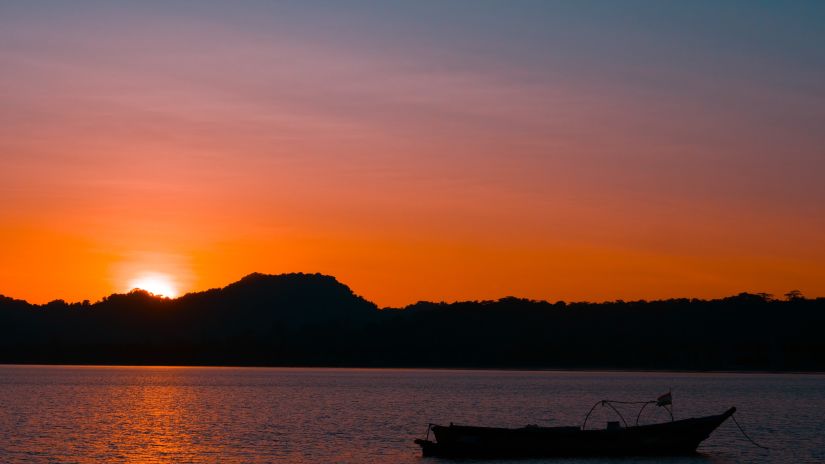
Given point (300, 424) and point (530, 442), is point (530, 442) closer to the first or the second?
point (530, 442)

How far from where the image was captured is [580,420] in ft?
436

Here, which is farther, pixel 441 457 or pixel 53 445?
pixel 53 445

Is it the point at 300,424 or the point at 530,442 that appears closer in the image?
the point at 530,442

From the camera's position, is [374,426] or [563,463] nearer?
[563,463]

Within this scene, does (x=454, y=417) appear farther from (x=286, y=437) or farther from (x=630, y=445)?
(x=630, y=445)

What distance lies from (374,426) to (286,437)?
15289 millimetres

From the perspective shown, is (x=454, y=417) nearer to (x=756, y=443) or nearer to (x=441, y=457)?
(x=756, y=443)

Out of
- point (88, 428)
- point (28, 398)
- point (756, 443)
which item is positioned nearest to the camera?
point (756, 443)

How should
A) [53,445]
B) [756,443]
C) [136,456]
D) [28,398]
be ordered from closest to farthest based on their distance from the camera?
[136,456] → [53,445] → [756,443] → [28,398]

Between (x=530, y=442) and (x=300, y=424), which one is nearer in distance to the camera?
(x=530, y=442)

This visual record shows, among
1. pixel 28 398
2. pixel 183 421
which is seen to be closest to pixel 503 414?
pixel 183 421

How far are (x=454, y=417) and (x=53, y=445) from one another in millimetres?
56033

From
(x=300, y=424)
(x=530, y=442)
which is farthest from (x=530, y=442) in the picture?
(x=300, y=424)

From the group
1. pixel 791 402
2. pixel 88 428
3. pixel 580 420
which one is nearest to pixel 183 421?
pixel 88 428
